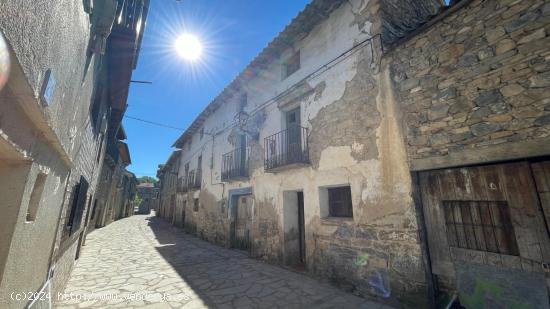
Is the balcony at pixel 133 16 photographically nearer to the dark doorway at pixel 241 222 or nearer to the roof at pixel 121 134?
the dark doorway at pixel 241 222

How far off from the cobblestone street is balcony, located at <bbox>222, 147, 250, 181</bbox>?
306 centimetres

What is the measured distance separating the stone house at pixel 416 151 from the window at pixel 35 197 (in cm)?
471

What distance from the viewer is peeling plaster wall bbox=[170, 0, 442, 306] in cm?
408

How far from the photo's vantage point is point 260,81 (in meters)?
8.75

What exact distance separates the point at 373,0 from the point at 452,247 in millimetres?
5117

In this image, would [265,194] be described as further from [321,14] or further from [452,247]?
[321,14]

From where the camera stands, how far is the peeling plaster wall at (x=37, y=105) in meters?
1.11

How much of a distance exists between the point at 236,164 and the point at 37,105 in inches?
322

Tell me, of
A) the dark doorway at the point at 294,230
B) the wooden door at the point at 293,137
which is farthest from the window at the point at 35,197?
the dark doorway at the point at 294,230

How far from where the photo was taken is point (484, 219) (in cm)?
333

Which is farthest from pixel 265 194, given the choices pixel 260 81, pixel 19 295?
pixel 19 295

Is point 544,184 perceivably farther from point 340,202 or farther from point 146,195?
point 146,195

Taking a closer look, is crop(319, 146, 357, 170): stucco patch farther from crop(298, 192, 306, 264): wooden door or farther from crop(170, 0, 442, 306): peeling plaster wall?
crop(298, 192, 306, 264): wooden door

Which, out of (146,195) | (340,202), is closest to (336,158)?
(340,202)
